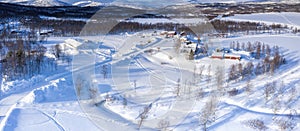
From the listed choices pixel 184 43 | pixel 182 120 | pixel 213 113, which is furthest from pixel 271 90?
pixel 184 43

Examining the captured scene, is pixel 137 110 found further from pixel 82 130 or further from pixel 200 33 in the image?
pixel 200 33

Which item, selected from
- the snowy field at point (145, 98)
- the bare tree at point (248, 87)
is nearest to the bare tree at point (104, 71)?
the snowy field at point (145, 98)

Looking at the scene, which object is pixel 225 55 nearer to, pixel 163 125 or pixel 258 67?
pixel 258 67

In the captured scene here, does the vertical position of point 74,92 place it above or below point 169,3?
below

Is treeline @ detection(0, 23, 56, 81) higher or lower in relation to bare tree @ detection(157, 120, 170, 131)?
higher

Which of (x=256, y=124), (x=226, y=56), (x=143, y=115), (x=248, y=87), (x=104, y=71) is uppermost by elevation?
(x=226, y=56)

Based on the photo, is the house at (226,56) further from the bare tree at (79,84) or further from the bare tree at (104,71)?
the bare tree at (79,84)

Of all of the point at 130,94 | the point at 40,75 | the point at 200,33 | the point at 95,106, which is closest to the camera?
the point at 95,106

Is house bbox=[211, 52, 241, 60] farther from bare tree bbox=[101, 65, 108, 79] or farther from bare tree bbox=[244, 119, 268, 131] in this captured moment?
bare tree bbox=[244, 119, 268, 131]

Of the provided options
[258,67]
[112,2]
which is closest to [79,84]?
[258,67]

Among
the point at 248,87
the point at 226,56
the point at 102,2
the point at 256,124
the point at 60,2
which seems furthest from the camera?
the point at 102,2

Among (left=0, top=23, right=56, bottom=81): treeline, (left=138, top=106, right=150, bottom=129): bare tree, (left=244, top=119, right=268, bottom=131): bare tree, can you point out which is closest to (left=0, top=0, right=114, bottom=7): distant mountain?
(left=0, top=23, right=56, bottom=81): treeline
